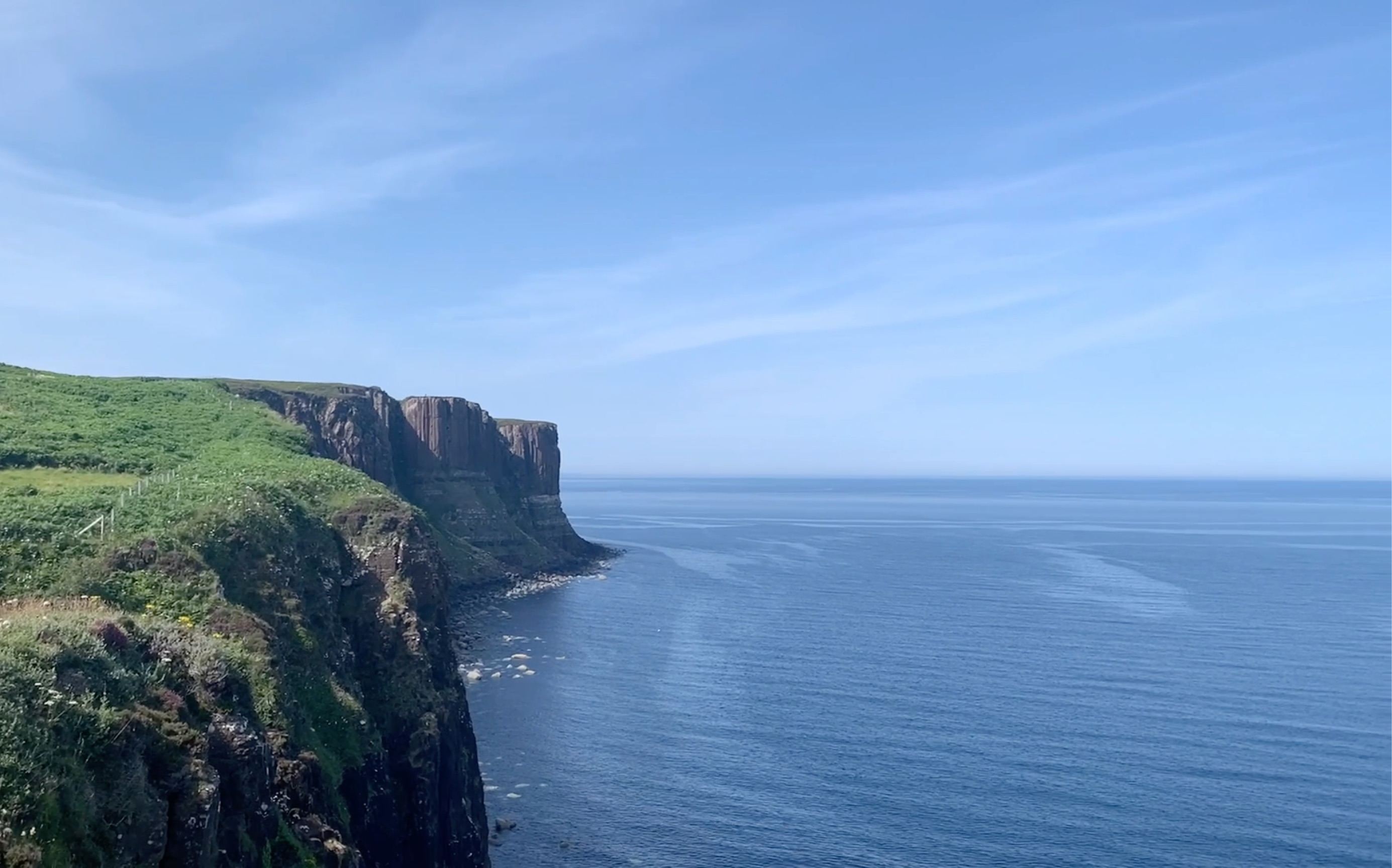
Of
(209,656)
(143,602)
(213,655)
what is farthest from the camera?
(143,602)

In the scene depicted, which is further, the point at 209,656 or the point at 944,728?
the point at 944,728

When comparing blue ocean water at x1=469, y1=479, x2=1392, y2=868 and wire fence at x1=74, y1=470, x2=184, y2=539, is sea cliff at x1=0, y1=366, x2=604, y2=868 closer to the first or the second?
wire fence at x1=74, y1=470, x2=184, y2=539

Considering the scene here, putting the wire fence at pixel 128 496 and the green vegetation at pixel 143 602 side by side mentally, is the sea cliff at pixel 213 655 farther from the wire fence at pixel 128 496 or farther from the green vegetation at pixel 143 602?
the wire fence at pixel 128 496

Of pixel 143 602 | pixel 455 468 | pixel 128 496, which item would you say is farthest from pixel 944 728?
pixel 455 468

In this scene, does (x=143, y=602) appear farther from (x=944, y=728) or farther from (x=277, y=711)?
(x=944, y=728)

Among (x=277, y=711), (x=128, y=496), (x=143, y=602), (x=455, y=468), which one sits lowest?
(x=277, y=711)

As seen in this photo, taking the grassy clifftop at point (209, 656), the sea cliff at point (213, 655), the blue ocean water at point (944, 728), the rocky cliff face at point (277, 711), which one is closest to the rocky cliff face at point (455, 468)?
the blue ocean water at point (944, 728)

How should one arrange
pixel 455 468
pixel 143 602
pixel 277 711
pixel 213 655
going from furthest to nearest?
pixel 455 468, pixel 143 602, pixel 277 711, pixel 213 655
